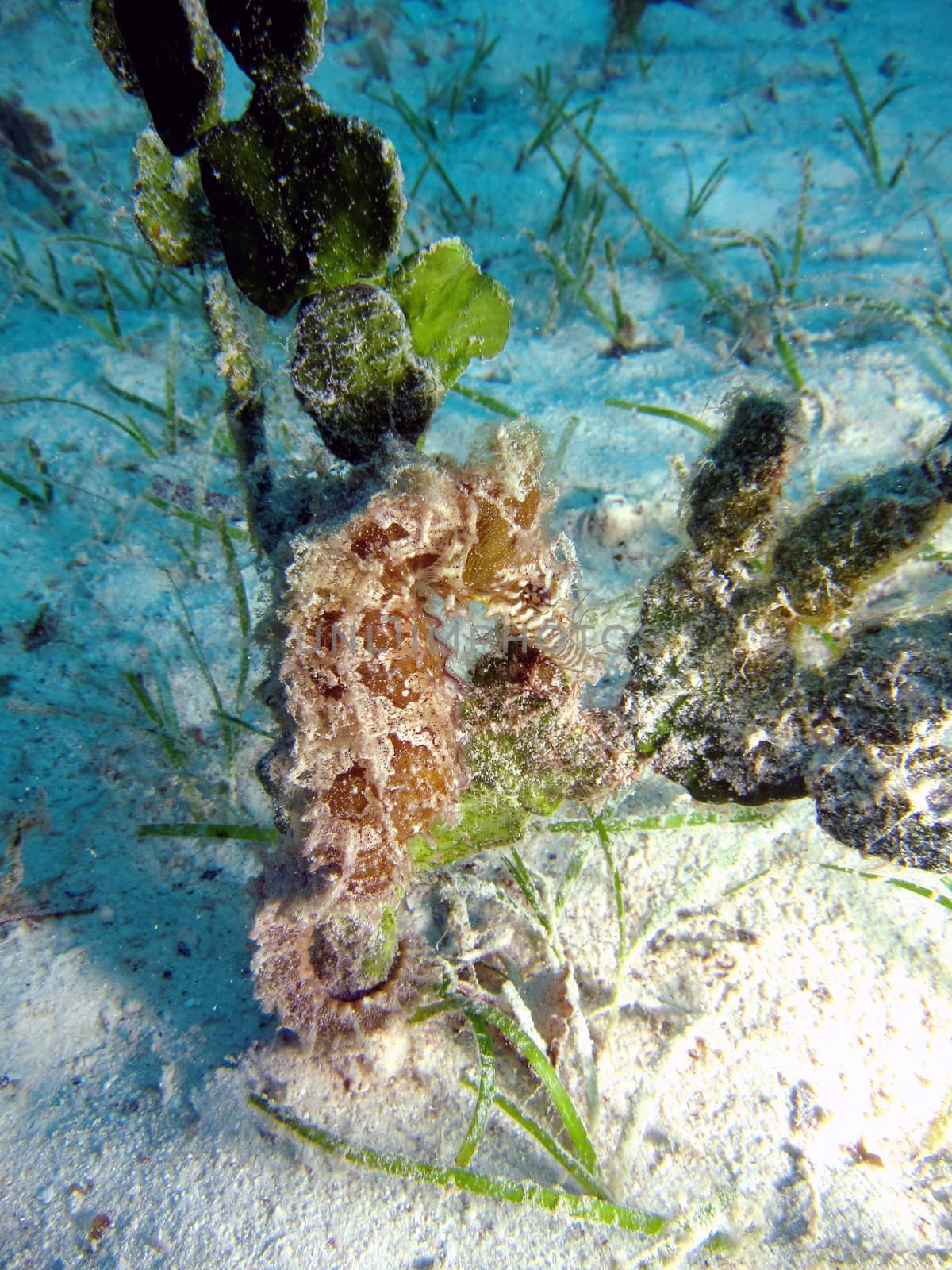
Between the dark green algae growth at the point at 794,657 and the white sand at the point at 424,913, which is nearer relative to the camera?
the dark green algae growth at the point at 794,657

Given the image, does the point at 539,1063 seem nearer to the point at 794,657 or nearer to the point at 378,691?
the point at 378,691

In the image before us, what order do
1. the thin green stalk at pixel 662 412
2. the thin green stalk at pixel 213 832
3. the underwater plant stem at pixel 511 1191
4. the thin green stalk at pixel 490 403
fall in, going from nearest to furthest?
the underwater plant stem at pixel 511 1191
the thin green stalk at pixel 213 832
the thin green stalk at pixel 662 412
the thin green stalk at pixel 490 403

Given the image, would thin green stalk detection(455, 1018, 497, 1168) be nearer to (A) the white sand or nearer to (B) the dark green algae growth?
(A) the white sand

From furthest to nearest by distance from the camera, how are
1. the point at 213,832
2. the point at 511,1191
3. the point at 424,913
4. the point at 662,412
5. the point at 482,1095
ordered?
the point at 662,412 < the point at 213,832 < the point at 424,913 < the point at 482,1095 < the point at 511,1191

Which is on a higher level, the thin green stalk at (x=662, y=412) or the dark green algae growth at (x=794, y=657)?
the thin green stalk at (x=662, y=412)

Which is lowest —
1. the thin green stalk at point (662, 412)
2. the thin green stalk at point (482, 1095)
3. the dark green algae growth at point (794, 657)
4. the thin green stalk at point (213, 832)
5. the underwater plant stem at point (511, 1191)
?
the underwater plant stem at point (511, 1191)

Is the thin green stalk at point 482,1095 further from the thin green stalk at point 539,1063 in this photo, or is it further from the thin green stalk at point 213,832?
the thin green stalk at point 213,832

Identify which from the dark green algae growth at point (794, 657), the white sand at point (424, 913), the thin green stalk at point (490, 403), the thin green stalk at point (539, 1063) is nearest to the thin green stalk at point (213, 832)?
the white sand at point (424, 913)

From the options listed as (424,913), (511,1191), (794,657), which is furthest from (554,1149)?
(794,657)

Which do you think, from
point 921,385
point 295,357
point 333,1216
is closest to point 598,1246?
point 333,1216

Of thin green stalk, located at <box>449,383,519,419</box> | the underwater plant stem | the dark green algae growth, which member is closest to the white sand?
the underwater plant stem

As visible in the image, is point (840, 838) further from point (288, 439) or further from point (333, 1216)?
point (288, 439)
